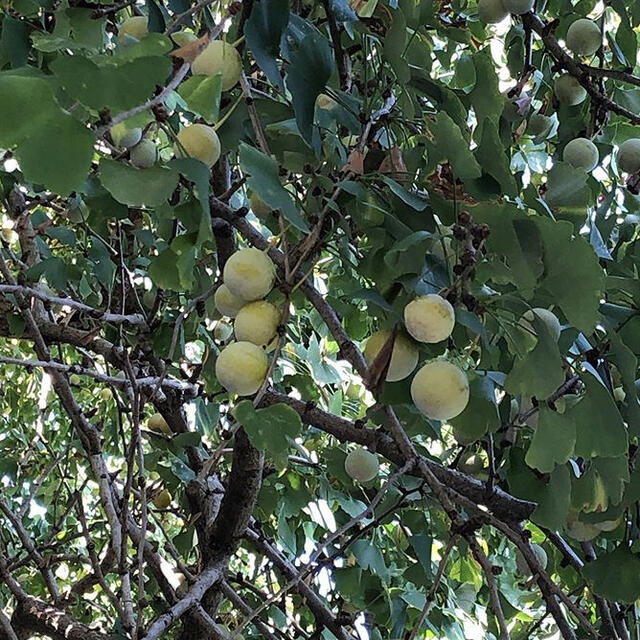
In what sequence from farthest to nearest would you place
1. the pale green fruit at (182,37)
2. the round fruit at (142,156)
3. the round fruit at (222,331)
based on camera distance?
the round fruit at (222,331)
the pale green fruit at (182,37)
the round fruit at (142,156)

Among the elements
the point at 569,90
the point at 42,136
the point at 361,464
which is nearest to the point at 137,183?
the point at 42,136

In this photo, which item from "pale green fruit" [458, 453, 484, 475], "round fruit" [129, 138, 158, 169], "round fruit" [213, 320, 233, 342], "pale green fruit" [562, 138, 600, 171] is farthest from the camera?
"round fruit" [213, 320, 233, 342]

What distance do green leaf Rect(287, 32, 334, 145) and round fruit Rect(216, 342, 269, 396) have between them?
28 cm

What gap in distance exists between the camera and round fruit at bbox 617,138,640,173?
1878 mm

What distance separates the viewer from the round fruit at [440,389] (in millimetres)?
1136

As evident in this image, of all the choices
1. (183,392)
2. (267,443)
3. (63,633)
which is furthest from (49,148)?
(63,633)

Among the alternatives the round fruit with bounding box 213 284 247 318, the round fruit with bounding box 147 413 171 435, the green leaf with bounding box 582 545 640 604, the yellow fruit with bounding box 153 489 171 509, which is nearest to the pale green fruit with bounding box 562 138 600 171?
the green leaf with bounding box 582 545 640 604

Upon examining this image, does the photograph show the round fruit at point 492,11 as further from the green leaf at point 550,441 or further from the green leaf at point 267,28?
the green leaf at point 550,441

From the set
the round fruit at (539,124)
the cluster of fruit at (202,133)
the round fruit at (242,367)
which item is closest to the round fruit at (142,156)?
the cluster of fruit at (202,133)

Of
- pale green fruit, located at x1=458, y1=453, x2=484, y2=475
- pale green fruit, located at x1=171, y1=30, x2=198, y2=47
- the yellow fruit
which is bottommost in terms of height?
the yellow fruit

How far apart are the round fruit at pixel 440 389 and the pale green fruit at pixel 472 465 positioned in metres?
0.73

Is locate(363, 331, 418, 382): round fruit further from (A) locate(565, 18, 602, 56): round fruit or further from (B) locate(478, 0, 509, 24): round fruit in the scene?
(A) locate(565, 18, 602, 56): round fruit

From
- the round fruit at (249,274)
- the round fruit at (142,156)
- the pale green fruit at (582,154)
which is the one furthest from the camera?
the pale green fruit at (582,154)

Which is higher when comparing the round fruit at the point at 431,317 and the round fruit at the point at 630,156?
the round fruit at the point at 431,317
